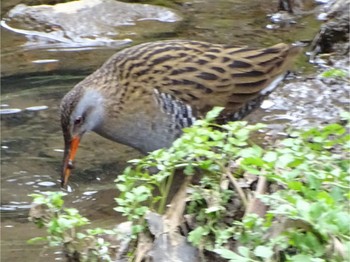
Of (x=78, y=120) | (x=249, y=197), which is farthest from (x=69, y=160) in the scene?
(x=249, y=197)

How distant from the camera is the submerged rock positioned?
33.0ft

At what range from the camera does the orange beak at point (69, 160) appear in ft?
19.8

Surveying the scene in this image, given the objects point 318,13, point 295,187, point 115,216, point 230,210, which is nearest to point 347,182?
point 295,187

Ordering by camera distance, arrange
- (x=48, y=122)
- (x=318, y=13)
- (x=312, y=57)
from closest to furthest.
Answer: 1. (x=48, y=122)
2. (x=312, y=57)
3. (x=318, y=13)

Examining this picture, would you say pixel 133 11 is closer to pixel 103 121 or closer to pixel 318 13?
pixel 318 13

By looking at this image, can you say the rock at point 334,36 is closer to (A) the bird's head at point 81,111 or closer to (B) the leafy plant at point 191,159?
(A) the bird's head at point 81,111

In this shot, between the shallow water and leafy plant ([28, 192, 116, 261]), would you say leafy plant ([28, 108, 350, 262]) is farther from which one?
the shallow water

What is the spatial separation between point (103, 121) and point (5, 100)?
95.3 inches

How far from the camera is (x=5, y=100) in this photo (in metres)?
8.09

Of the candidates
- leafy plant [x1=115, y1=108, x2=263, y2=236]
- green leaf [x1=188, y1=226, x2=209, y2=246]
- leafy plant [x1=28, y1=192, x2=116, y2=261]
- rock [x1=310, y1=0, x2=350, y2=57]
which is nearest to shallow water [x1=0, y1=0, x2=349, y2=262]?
rock [x1=310, y1=0, x2=350, y2=57]

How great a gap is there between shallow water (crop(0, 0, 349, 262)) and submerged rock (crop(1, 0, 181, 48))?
10.2 inches

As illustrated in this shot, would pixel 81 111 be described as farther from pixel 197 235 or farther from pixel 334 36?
pixel 334 36

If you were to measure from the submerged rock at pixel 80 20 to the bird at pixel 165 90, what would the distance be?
12.8 feet

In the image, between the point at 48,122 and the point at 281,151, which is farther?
the point at 48,122
